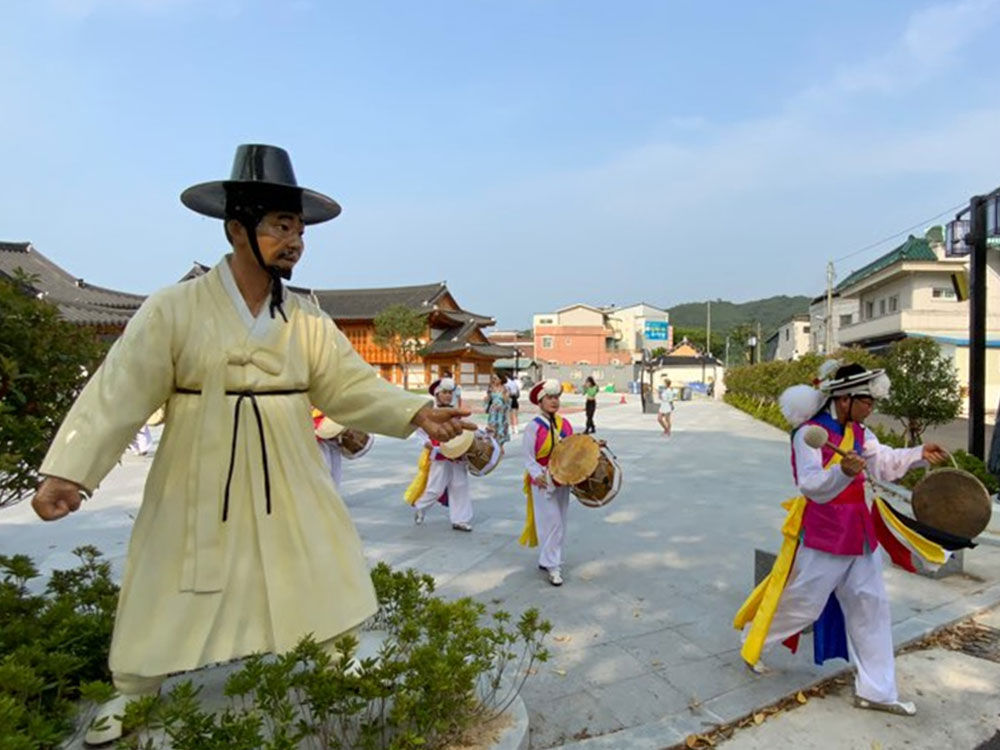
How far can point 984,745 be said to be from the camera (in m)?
2.85

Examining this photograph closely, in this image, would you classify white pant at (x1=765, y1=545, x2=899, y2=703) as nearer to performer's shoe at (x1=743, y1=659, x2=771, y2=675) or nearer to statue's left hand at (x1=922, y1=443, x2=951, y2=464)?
performer's shoe at (x1=743, y1=659, x2=771, y2=675)

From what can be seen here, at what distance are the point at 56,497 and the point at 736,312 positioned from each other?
180 metres

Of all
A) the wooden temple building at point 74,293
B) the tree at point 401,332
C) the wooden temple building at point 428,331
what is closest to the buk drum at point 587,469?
the wooden temple building at point 74,293

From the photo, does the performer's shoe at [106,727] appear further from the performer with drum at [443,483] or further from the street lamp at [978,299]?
the street lamp at [978,299]

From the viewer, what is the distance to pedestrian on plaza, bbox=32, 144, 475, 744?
2.19 metres

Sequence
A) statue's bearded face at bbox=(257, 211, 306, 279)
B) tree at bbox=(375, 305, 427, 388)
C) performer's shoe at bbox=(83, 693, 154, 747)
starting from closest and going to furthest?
performer's shoe at bbox=(83, 693, 154, 747), statue's bearded face at bbox=(257, 211, 306, 279), tree at bbox=(375, 305, 427, 388)

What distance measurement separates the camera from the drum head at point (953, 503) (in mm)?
3020

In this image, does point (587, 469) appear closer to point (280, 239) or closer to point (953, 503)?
point (953, 503)

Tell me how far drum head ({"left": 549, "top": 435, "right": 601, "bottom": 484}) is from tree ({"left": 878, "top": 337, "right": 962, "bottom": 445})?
6.91 metres

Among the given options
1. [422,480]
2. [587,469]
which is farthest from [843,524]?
[422,480]

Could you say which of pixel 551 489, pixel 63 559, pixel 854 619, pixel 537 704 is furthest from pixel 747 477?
pixel 63 559

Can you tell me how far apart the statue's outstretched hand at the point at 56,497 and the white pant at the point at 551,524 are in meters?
3.56

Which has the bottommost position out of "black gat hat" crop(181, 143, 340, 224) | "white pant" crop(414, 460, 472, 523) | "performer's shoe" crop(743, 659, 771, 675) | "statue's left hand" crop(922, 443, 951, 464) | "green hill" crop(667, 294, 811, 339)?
"performer's shoe" crop(743, 659, 771, 675)

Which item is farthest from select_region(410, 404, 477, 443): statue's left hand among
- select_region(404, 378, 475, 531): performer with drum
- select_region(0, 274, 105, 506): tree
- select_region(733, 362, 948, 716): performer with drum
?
select_region(404, 378, 475, 531): performer with drum
